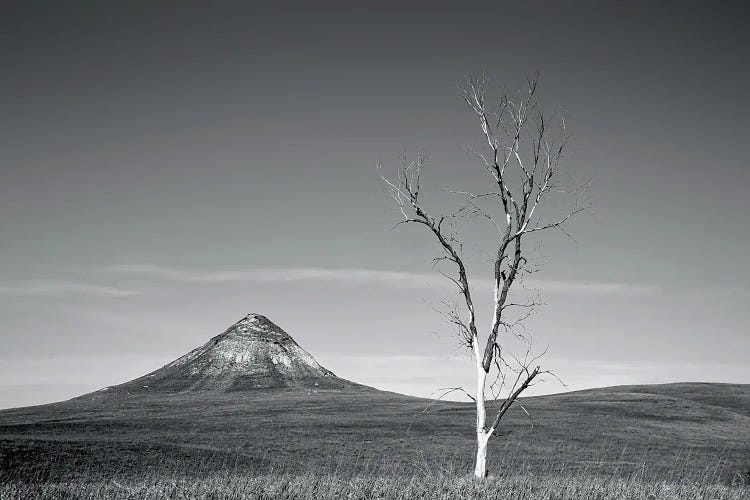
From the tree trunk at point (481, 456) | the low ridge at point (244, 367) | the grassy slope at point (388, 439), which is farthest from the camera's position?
the low ridge at point (244, 367)

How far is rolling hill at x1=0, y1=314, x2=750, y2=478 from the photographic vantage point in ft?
92.6

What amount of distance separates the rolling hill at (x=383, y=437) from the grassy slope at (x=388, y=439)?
0.09 metres

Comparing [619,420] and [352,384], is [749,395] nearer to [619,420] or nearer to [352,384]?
[619,420]

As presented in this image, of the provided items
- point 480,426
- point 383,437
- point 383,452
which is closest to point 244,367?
point 383,437

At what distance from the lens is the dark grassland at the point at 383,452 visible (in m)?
14.5

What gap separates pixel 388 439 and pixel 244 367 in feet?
305

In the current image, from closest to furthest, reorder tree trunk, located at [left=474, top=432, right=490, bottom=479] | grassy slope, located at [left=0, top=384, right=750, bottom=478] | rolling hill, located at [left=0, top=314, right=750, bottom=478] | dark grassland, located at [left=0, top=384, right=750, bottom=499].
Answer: dark grassland, located at [left=0, top=384, right=750, bottom=499]
tree trunk, located at [left=474, top=432, right=490, bottom=479]
grassy slope, located at [left=0, top=384, right=750, bottom=478]
rolling hill, located at [left=0, top=314, right=750, bottom=478]

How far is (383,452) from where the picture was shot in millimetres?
37344

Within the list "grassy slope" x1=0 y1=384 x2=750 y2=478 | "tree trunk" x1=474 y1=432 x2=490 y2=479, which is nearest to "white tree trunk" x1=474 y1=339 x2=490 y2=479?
"tree trunk" x1=474 y1=432 x2=490 y2=479

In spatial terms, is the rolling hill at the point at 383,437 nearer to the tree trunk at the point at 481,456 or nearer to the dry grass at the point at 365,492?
the tree trunk at the point at 481,456

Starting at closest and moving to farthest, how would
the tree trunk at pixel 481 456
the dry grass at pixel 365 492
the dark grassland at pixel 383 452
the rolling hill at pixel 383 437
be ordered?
the dry grass at pixel 365 492 → the dark grassland at pixel 383 452 → the tree trunk at pixel 481 456 → the rolling hill at pixel 383 437

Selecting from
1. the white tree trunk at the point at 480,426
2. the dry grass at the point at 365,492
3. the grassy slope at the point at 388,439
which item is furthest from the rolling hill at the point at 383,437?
the dry grass at the point at 365,492

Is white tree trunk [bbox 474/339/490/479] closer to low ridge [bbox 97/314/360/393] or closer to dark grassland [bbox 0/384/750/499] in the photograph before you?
dark grassland [bbox 0/384/750/499]

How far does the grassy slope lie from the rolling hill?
86mm
